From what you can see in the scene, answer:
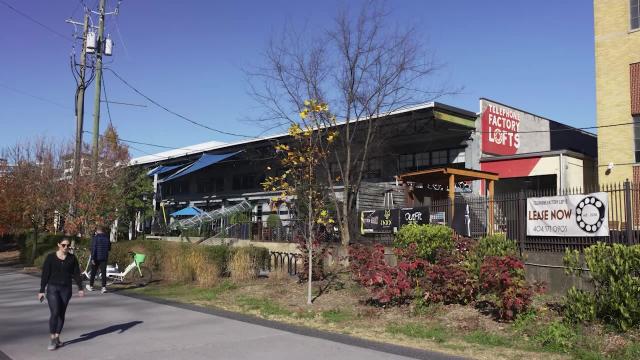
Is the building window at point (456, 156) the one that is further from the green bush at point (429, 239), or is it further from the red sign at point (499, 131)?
the green bush at point (429, 239)

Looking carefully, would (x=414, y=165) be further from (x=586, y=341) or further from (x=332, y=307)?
(x=586, y=341)

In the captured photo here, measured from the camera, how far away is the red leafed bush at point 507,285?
953 cm

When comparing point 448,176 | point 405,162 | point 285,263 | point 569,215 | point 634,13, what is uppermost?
point 634,13

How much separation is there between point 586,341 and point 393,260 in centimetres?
834

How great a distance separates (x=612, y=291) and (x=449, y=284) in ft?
10.3

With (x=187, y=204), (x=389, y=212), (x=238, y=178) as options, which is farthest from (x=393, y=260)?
A: (x=187, y=204)

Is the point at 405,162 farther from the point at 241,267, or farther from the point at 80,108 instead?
the point at 80,108

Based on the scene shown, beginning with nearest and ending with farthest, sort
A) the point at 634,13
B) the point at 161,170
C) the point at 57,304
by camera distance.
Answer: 1. the point at 57,304
2. the point at 634,13
3. the point at 161,170

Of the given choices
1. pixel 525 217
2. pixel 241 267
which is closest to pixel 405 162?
pixel 241 267

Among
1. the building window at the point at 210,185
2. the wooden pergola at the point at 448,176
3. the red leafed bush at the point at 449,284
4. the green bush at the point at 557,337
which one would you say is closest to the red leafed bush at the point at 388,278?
the red leafed bush at the point at 449,284

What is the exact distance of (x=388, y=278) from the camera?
11.5 m

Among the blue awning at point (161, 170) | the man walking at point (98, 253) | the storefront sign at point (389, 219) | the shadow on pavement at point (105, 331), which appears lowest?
the shadow on pavement at point (105, 331)

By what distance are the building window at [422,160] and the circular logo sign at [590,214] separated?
1549 centimetres

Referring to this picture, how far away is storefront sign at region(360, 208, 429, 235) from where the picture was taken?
1789 centimetres
